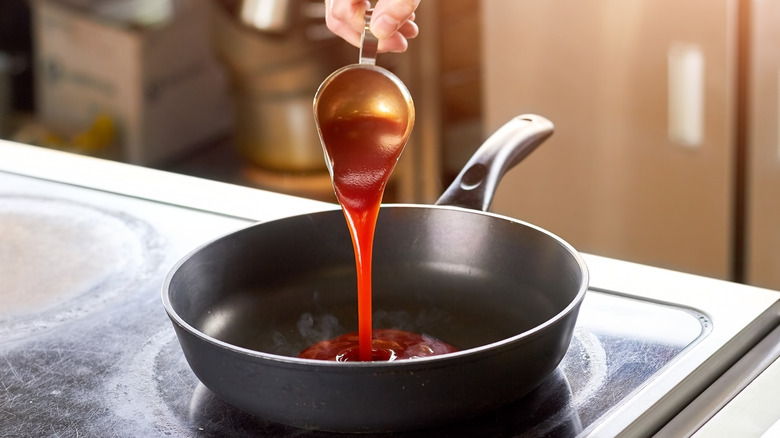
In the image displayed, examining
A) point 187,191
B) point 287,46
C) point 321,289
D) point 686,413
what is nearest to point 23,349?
point 321,289

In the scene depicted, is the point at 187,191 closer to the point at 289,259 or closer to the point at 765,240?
the point at 289,259

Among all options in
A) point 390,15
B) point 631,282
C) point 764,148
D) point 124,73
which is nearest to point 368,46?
point 390,15

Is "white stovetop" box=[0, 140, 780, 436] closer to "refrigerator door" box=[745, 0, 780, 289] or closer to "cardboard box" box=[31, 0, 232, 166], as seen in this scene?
"refrigerator door" box=[745, 0, 780, 289]

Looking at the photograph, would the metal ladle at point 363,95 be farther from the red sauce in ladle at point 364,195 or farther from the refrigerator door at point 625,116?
the refrigerator door at point 625,116

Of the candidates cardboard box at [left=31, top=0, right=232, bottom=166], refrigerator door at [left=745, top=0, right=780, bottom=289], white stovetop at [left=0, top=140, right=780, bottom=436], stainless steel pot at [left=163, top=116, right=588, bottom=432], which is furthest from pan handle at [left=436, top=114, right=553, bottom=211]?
cardboard box at [left=31, top=0, right=232, bottom=166]

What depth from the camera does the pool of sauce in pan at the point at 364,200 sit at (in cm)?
79

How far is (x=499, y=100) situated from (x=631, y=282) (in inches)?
56.0

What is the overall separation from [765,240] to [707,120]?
0.83 ft

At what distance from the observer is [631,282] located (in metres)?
0.91

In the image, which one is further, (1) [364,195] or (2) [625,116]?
(2) [625,116]

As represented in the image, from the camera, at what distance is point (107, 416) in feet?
2.38

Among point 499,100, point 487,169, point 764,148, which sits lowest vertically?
point 499,100

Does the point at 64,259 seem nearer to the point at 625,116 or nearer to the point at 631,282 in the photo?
the point at 631,282

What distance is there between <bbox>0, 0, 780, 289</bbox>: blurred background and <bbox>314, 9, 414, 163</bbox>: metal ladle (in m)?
1.18
